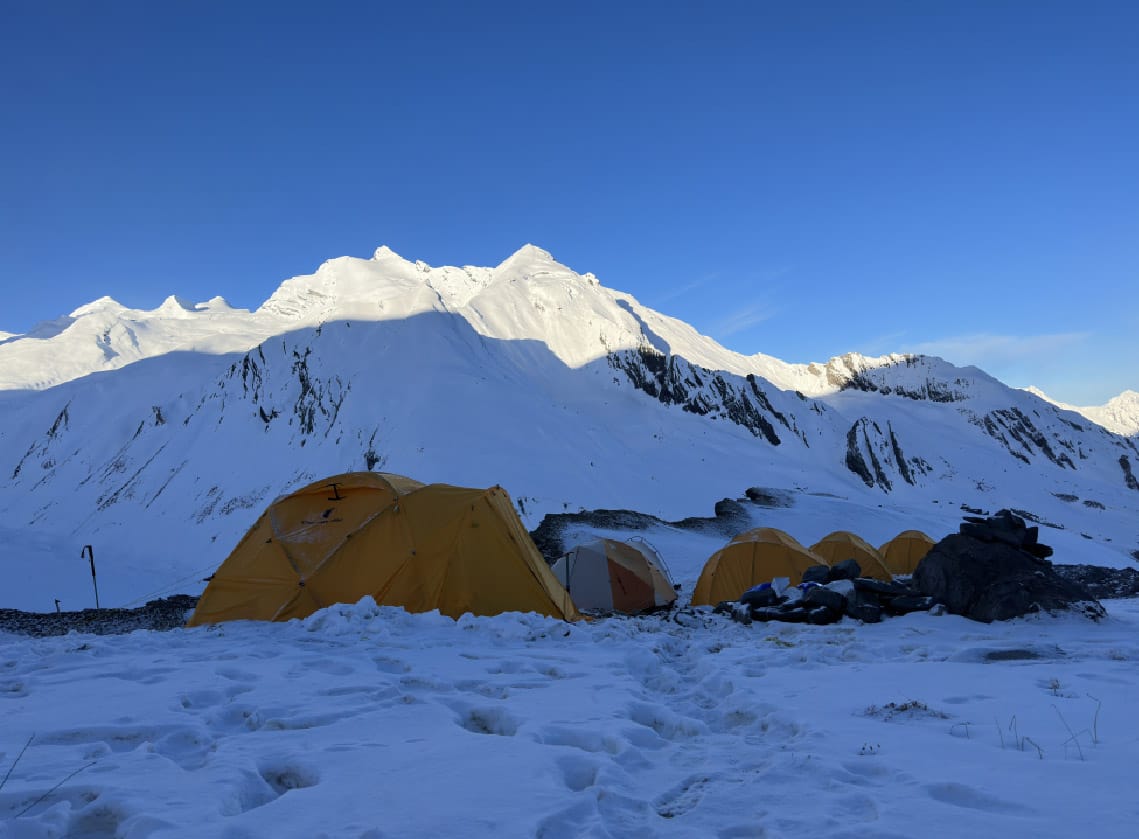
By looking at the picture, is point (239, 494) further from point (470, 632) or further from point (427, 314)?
point (470, 632)

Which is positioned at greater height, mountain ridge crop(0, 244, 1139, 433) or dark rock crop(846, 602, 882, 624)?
mountain ridge crop(0, 244, 1139, 433)

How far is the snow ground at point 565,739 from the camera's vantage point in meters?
3.21

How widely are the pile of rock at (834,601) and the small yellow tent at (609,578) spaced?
14.9 feet

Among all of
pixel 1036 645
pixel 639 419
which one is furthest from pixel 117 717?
pixel 639 419

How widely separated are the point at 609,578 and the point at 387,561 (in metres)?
7.00

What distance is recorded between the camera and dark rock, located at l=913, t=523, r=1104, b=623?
8.85 m

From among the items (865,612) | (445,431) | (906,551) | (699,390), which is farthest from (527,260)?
(865,612)

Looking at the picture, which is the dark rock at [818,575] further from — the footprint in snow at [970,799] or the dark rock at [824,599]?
the footprint in snow at [970,799]

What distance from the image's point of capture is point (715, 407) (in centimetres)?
5666

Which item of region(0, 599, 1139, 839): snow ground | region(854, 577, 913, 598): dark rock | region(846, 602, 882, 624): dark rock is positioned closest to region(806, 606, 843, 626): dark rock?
region(846, 602, 882, 624): dark rock

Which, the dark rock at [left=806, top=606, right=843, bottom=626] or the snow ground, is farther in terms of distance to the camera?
the dark rock at [left=806, top=606, right=843, bottom=626]

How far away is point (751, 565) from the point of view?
51.0ft

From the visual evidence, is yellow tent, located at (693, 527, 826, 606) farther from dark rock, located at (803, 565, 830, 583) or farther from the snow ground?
the snow ground

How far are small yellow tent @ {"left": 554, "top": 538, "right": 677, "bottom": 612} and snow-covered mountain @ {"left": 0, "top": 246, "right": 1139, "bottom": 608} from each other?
10.8 metres
